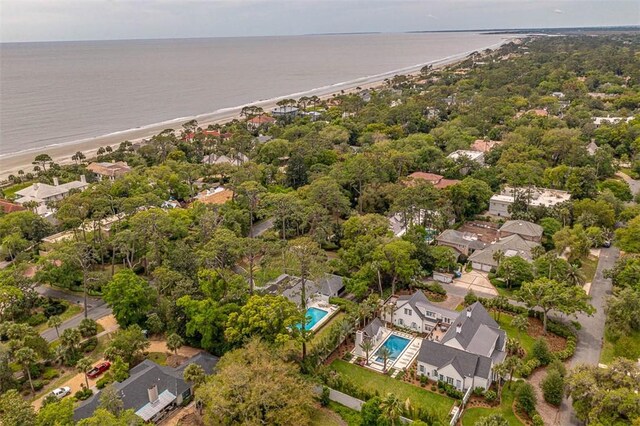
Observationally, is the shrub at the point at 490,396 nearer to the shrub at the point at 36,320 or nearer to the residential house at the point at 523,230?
the residential house at the point at 523,230

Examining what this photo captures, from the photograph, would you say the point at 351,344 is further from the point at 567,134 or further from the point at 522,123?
the point at 522,123

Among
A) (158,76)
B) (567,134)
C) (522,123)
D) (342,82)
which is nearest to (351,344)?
(567,134)

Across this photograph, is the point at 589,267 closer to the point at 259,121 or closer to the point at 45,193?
the point at 45,193

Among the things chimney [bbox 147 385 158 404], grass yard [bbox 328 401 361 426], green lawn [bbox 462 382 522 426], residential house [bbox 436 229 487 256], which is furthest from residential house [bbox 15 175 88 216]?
green lawn [bbox 462 382 522 426]

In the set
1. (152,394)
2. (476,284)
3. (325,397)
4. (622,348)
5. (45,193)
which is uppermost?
(45,193)

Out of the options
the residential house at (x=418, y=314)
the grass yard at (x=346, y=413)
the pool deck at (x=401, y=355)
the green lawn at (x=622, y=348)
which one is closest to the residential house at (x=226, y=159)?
the residential house at (x=418, y=314)

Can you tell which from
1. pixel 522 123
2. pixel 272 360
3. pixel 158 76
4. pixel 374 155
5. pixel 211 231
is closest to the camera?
pixel 272 360

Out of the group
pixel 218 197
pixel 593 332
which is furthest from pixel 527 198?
pixel 218 197
